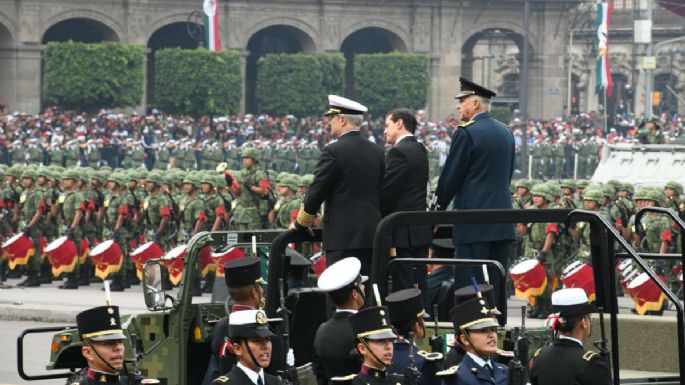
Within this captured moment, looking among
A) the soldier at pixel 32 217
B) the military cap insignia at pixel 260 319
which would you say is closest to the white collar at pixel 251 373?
the military cap insignia at pixel 260 319

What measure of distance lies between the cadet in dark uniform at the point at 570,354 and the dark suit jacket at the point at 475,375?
0.38m

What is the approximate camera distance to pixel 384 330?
8344 mm

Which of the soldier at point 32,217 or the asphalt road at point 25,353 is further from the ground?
the soldier at point 32,217

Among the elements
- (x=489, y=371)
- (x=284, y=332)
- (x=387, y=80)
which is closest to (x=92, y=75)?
(x=387, y=80)

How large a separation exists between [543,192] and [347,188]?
1227cm

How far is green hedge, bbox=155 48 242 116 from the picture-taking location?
56719 mm

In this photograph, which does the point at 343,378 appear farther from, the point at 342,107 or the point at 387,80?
the point at 387,80

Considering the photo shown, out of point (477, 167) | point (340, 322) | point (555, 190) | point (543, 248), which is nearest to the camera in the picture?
point (340, 322)

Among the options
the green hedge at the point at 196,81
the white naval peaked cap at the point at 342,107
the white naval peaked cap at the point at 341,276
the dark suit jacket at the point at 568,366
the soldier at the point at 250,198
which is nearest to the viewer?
the dark suit jacket at the point at 568,366

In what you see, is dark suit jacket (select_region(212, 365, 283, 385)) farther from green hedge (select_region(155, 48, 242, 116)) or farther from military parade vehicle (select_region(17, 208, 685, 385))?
green hedge (select_region(155, 48, 242, 116))

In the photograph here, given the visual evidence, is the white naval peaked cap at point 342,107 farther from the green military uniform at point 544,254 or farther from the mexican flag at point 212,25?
the mexican flag at point 212,25

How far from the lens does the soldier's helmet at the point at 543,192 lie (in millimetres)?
22766

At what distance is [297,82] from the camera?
59.7 m

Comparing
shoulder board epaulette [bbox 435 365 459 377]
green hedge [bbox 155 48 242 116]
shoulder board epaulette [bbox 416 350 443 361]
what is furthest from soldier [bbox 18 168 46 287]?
green hedge [bbox 155 48 242 116]
